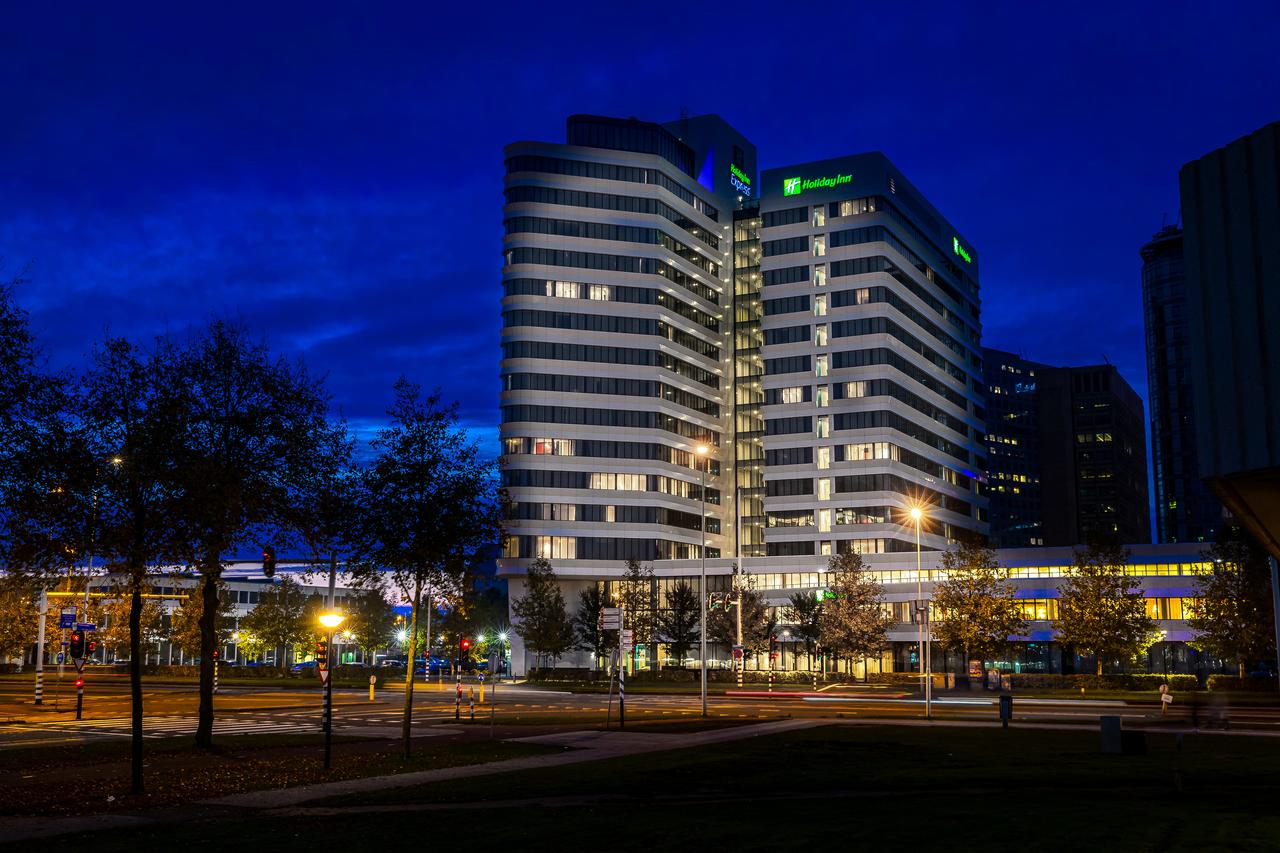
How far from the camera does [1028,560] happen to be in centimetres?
11956

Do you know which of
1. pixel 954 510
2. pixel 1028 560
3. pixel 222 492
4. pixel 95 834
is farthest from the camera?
pixel 954 510

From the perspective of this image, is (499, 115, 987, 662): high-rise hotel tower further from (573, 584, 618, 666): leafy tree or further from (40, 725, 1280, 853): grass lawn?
(40, 725, 1280, 853): grass lawn

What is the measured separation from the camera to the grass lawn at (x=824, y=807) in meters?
16.8

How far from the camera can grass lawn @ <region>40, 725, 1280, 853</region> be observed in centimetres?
1675

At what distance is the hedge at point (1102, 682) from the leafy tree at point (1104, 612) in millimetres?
2511

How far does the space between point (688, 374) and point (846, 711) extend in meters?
101

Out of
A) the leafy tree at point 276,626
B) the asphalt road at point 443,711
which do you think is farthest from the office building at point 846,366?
the asphalt road at point 443,711

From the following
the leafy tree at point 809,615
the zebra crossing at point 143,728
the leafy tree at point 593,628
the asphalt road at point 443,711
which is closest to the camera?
the zebra crossing at point 143,728

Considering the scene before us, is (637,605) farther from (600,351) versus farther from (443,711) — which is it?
(443,711)

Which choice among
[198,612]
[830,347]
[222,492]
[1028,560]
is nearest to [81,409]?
[222,492]

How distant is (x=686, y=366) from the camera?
5969 inches

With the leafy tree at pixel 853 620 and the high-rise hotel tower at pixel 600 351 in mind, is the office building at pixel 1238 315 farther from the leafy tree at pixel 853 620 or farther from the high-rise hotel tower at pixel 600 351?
the high-rise hotel tower at pixel 600 351

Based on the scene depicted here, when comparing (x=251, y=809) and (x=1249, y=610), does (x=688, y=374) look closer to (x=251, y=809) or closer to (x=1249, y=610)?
(x=1249, y=610)

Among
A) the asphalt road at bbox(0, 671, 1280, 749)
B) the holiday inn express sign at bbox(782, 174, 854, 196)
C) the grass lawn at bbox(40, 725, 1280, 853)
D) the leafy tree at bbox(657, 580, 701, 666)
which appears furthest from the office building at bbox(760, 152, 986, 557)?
the grass lawn at bbox(40, 725, 1280, 853)
